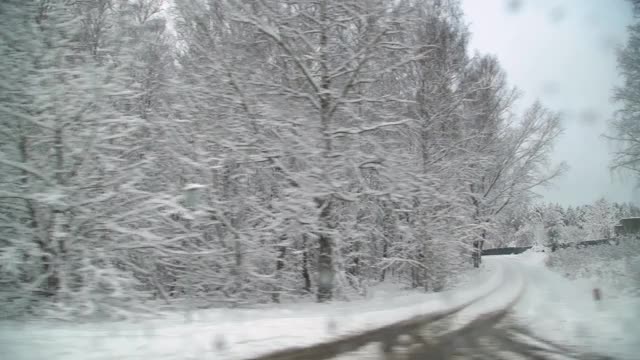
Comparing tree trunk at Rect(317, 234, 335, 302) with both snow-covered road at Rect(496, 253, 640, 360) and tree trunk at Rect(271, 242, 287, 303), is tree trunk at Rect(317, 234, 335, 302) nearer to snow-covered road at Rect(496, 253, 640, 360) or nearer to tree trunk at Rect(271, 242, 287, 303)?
tree trunk at Rect(271, 242, 287, 303)

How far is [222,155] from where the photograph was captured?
15.6 m

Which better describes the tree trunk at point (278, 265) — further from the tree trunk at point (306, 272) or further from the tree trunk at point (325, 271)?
the tree trunk at point (325, 271)

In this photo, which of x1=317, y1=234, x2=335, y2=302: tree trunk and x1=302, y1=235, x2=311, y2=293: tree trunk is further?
Result: x1=302, y1=235, x2=311, y2=293: tree trunk

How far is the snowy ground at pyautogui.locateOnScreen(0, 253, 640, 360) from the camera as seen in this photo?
818cm

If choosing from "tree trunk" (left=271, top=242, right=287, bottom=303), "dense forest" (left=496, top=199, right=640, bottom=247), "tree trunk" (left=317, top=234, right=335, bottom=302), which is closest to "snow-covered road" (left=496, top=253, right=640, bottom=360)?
"tree trunk" (left=317, top=234, right=335, bottom=302)

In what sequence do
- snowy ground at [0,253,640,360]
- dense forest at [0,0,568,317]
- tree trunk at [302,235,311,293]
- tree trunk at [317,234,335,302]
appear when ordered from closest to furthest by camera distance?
1. snowy ground at [0,253,640,360]
2. dense forest at [0,0,568,317]
3. tree trunk at [317,234,335,302]
4. tree trunk at [302,235,311,293]

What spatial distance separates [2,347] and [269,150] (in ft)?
29.4

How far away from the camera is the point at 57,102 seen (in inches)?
461

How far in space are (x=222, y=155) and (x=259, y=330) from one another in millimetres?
6577

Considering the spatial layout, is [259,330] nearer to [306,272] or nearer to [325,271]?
[325,271]

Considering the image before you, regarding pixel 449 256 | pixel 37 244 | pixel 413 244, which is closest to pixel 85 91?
pixel 37 244

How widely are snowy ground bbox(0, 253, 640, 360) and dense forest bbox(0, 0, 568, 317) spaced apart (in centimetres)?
197

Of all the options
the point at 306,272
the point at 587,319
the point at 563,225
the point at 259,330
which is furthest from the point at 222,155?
the point at 563,225

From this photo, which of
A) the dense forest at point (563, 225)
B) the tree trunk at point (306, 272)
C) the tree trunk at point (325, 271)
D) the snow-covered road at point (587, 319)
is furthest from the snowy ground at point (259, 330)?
the dense forest at point (563, 225)
